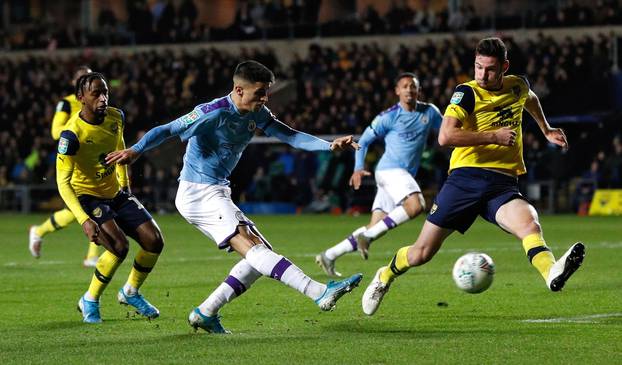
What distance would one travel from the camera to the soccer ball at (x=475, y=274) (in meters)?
9.88

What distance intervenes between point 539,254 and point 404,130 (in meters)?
6.44

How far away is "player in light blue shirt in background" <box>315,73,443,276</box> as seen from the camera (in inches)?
602

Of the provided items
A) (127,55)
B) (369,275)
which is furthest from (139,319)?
(127,55)

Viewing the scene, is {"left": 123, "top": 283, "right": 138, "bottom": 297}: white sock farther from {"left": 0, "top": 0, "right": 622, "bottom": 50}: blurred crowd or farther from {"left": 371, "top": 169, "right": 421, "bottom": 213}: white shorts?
{"left": 0, "top": 0, "right": 622, "bottom": 50}: blurred crowd

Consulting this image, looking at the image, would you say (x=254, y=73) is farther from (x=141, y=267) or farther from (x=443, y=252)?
(x=443, y=252)

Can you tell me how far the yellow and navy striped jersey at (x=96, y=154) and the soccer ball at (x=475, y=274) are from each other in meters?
3.31

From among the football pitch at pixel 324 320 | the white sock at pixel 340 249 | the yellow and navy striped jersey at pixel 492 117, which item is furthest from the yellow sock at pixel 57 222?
the yellow and navy striped jersey at pixel 492 117

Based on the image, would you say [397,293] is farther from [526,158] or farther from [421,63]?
[421,63]

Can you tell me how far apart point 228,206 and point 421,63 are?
24.6 metres

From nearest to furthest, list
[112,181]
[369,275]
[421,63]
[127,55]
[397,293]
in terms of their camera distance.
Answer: [112,181] < [397,293] < [369,275] < [421,63] < [127,55]

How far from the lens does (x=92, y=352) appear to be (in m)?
8.59

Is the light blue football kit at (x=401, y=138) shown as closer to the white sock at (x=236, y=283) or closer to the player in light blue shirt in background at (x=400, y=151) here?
the player in light blue shirt in background at (x=400, y=151)

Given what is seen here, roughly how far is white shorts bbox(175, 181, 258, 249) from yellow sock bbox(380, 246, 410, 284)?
4.42 ft

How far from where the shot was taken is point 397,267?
10.4m
